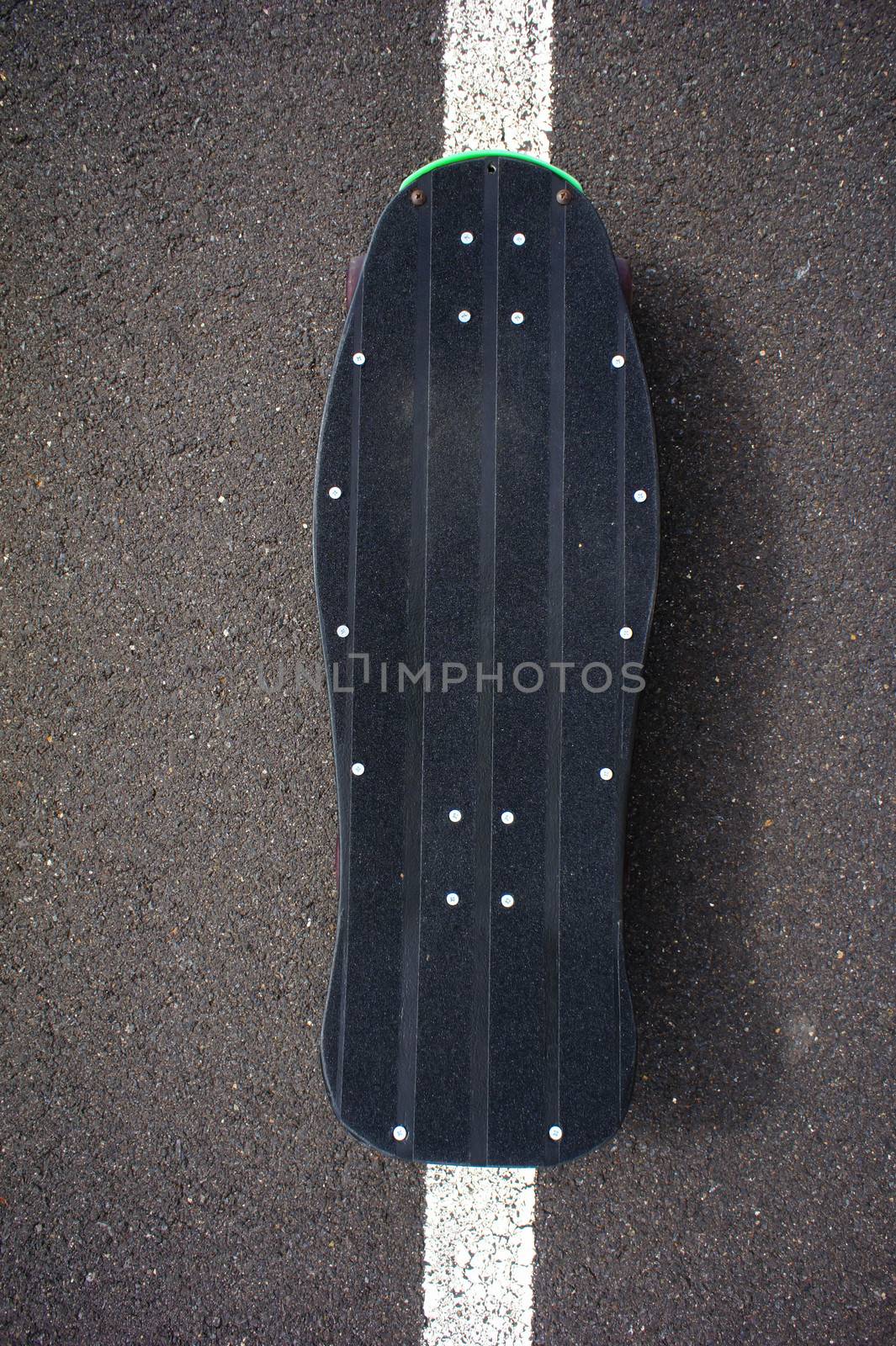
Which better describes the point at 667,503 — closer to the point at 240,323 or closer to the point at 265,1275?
the point at 240,323

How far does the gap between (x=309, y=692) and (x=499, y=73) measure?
0.96 meters

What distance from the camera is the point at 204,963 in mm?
1175

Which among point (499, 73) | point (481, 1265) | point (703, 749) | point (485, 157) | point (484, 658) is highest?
point (499, 73)

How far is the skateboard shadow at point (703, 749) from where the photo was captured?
3.73 ft

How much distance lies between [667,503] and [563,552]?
244 millimetres

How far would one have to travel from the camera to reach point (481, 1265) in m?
1.13

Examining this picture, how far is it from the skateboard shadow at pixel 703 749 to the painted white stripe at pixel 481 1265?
223 millimetres

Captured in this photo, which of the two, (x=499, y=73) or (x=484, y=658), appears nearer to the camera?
(x=484, y=658)

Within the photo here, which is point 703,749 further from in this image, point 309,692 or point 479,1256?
point 479,1256

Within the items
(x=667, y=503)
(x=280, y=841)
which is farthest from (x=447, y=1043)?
(x=667, y=503)

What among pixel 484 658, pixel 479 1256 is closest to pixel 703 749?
pixel 484 658

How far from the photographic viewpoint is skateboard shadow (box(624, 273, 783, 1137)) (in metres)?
1.14

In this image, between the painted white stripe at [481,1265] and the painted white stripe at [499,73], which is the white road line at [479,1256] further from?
the painted white stripe at [499,73]

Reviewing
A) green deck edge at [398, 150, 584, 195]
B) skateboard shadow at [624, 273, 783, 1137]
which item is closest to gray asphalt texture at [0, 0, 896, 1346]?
skateboard shadow at [624, 273, 783, 1137]
